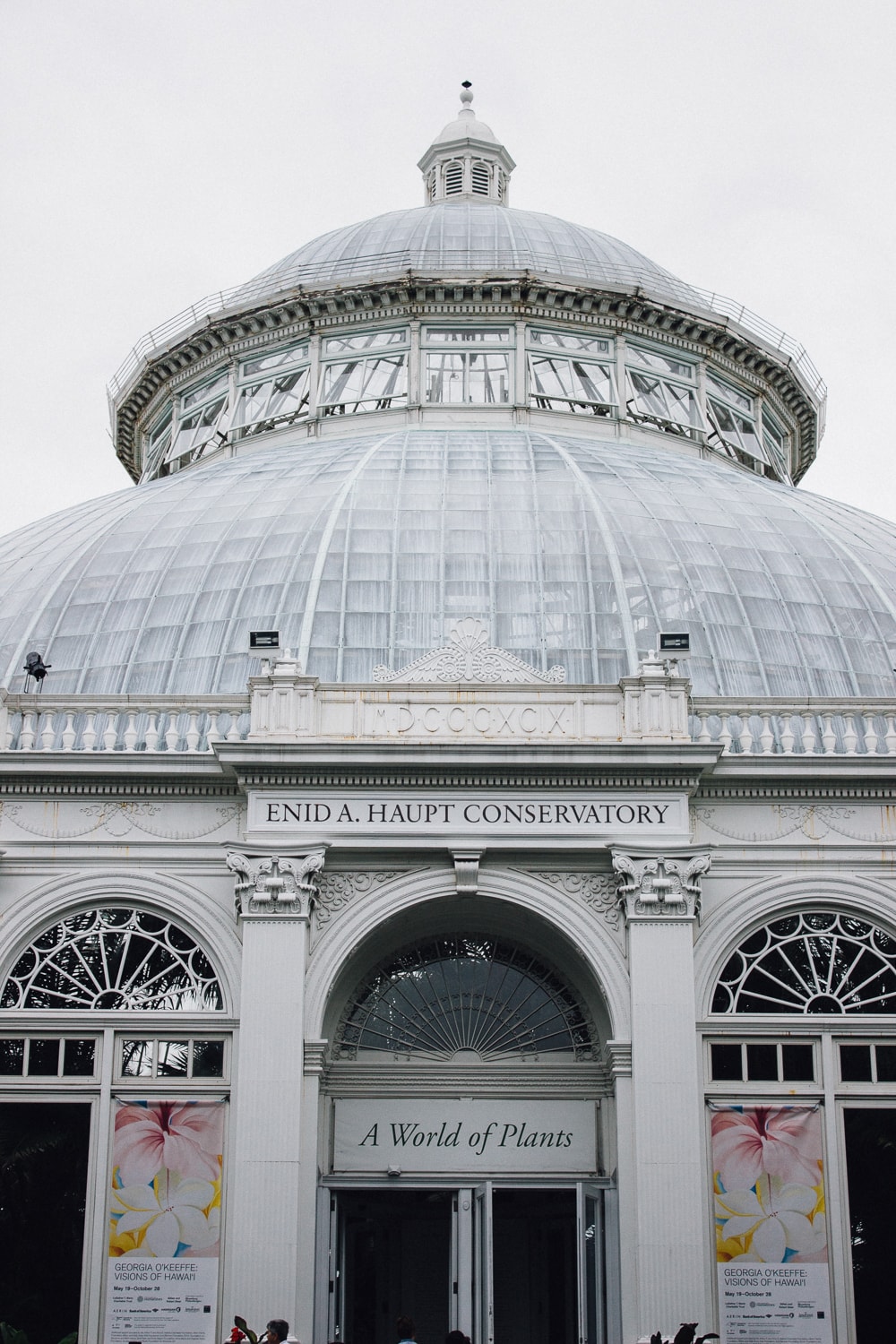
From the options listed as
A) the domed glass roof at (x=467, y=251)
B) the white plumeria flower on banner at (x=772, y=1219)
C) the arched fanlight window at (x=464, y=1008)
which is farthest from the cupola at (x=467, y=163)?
the white plumeria flower on banner at (x=772, y=1219)

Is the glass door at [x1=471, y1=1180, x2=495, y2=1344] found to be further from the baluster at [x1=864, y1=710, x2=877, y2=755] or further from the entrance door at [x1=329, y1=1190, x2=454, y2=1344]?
the baluster at [x1=864, y1=710, x2=877, y2=755]

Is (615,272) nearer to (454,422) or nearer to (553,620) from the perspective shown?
(454,422)

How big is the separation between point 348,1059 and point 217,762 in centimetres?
453

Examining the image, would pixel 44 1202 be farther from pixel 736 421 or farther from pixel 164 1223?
pixel 736 421

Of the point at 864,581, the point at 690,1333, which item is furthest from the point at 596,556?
the point at 690,1333

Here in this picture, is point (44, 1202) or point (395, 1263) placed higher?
point (44, 1202)

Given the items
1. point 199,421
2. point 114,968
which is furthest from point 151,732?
point 199,421

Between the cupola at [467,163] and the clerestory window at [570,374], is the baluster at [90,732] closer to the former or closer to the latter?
the clerestory window at [570,374]

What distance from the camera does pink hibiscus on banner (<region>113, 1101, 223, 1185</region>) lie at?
2175 centimetres

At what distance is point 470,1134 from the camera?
2291cm

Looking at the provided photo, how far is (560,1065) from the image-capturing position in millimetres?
23219

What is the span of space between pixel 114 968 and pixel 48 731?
11.3 feet

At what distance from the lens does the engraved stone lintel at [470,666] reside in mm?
23344

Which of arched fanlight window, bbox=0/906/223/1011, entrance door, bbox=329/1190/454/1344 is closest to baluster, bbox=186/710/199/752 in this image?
arched fanlight window, bbox=0/906/223/1011
